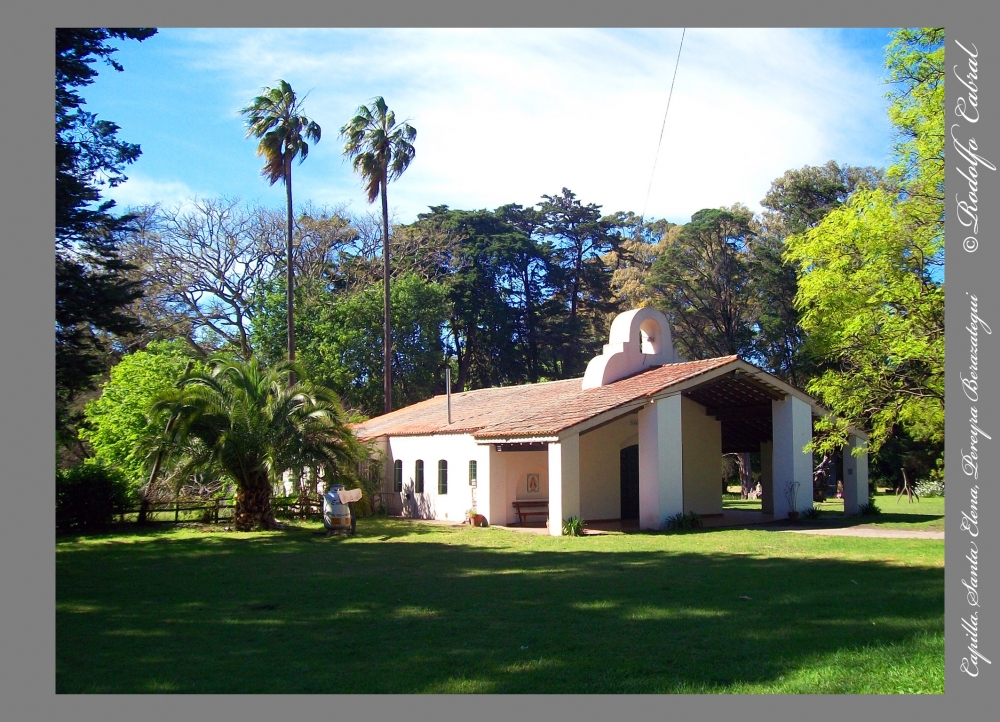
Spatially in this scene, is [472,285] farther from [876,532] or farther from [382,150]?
[876,532]

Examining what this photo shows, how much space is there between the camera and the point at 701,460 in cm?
2831

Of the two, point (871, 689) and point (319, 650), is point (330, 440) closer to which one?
point (319, 650)

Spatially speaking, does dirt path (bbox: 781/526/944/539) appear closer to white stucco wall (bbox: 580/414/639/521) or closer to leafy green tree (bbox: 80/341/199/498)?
white stucco wall (bbox: 580/414/639/521)

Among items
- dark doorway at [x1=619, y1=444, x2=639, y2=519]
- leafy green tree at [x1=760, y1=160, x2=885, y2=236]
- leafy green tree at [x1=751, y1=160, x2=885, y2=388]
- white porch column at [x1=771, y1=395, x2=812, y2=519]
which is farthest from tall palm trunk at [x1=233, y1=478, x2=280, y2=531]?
leafy green tree at [x1=760, y1=160, x2=885, y2=236]

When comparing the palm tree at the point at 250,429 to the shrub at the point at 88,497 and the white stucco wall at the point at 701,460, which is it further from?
the white stucco wall at the point at 701,460

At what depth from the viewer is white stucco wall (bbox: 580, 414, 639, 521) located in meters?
26.1

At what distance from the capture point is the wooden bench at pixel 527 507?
84.2 ft

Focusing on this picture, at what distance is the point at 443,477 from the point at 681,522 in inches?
344

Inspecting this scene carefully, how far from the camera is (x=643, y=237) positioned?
186 ft

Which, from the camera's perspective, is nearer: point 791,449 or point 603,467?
point 791,449

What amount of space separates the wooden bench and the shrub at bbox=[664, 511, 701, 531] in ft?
14.3

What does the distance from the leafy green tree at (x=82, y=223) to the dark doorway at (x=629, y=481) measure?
52.5 feet

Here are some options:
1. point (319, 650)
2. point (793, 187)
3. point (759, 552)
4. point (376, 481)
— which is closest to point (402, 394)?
point (376, 481)

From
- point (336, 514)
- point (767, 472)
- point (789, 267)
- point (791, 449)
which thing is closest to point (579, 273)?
point (789, 267)
